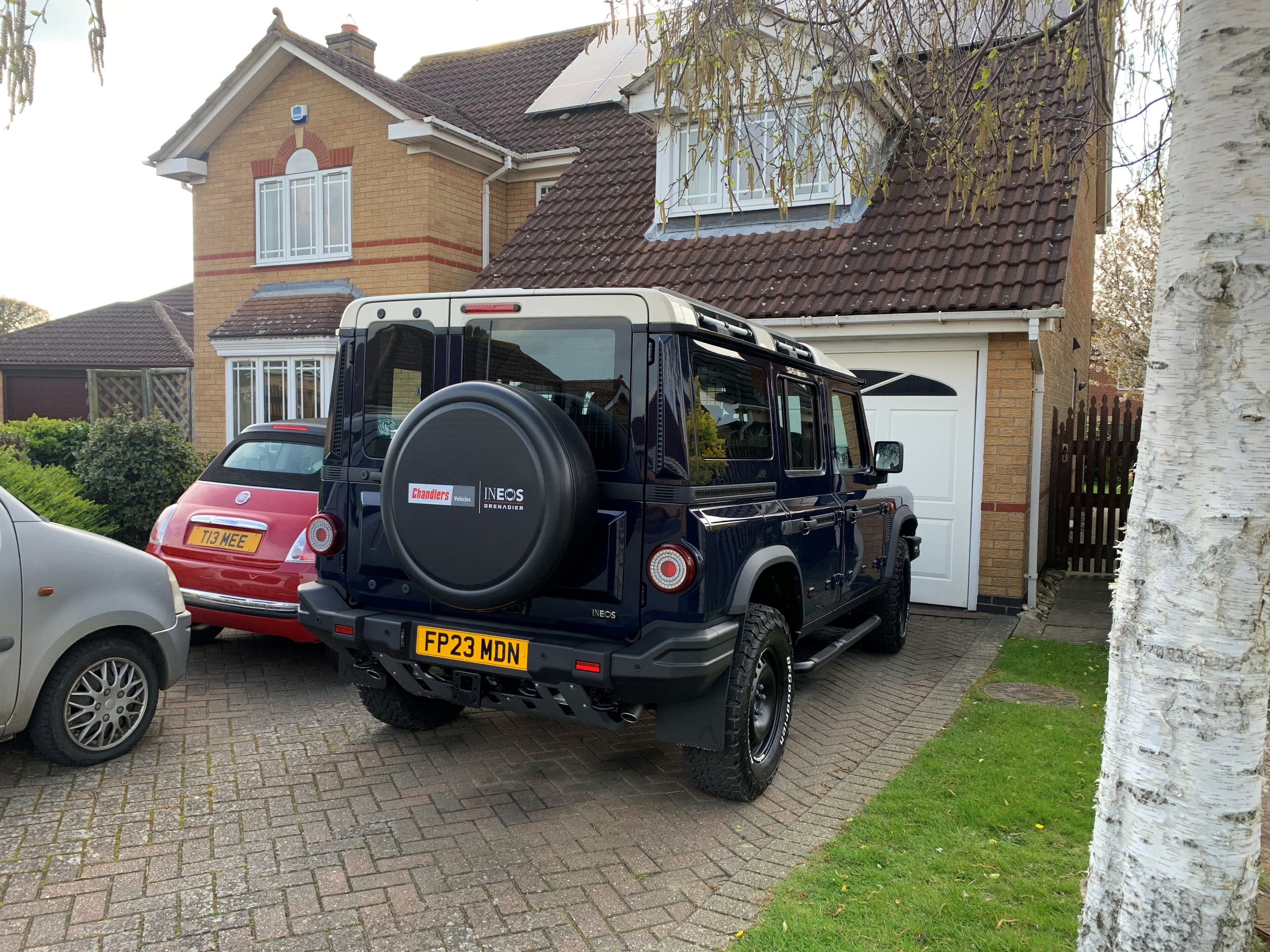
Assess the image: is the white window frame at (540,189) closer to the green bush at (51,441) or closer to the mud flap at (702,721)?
the green bush at (51,441)

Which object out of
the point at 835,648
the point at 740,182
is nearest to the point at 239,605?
the point at 835,648

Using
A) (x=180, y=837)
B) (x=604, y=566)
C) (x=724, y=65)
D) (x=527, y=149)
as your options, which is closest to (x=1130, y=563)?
(x=604, y=566)

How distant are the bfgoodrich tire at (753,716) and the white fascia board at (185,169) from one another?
14.7 m

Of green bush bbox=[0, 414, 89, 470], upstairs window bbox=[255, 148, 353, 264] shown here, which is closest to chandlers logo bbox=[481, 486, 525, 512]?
green bush bbox=[0, 414, 89, 470]

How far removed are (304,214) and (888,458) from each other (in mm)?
11680

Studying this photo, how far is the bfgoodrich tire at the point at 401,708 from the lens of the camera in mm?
5066

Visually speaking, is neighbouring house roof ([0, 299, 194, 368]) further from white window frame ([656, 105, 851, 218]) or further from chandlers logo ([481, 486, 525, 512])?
chandlers logo ([481, 486, 525, 512])

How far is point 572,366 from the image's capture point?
13.6 ft

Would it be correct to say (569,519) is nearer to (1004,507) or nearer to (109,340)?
(1004,507)

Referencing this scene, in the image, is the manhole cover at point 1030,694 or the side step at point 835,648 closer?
the side step at point 835,648

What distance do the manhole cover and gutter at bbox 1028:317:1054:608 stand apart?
2721mm

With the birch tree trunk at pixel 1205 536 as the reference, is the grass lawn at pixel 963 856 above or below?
below

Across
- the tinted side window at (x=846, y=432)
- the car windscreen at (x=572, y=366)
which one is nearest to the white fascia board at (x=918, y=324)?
the tinted side window at (x=846, y=432)

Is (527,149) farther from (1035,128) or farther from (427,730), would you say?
(427,730)
